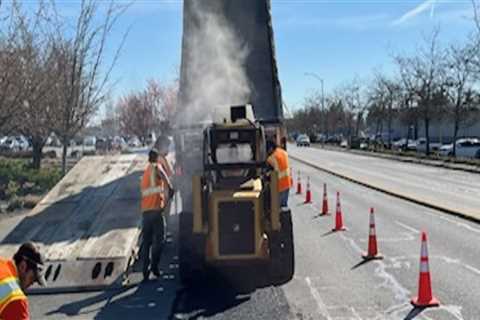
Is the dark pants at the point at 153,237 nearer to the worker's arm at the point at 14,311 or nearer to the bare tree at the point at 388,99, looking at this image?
the worker's arm at the point at 14,311

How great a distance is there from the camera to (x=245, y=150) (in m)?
9.98

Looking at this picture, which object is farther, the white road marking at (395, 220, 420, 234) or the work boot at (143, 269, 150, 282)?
the white road marking at (395, 220, 420, 234)

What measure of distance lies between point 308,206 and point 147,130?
3814cm

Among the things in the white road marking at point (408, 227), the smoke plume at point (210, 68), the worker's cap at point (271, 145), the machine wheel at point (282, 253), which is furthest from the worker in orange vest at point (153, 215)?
the smoke plume at point (210, 68)

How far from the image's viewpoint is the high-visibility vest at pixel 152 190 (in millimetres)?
10141

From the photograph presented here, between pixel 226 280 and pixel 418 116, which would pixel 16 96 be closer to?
pixel 226 280

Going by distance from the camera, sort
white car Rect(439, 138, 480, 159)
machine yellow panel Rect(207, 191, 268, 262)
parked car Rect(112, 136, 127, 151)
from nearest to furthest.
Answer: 1. machine yellow panel Rect(207, 191, 268, 262)
2. white car Rect(439, 138, 480, 159)
3. parked car Rect(112, 136, 127, 151)

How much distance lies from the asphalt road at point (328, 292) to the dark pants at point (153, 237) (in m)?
0.30

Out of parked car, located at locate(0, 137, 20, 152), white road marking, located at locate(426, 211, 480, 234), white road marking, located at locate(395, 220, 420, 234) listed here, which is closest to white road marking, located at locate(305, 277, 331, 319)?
white road marking, located at locate(395, 220, 420, 234)

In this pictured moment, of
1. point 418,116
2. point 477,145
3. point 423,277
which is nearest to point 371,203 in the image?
point 423,277

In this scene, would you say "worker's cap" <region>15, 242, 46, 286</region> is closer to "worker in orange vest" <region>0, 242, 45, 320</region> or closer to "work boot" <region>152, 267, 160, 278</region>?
"worker in orange vest" <region>0, 242, 45, 320</region>

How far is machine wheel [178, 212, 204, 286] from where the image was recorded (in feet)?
30.6

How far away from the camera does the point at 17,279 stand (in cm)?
380

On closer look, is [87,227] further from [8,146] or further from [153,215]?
[8,146]
